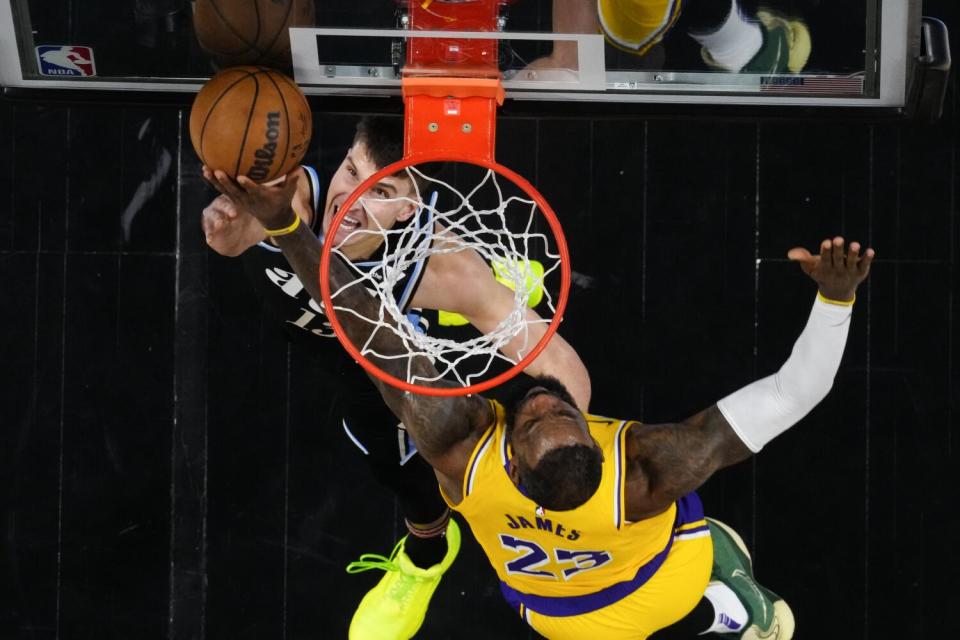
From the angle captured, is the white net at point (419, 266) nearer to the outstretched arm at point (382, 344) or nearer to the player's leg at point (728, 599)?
the outstretched arm at point (382, 344)

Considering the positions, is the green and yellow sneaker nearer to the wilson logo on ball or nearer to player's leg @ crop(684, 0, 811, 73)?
player's leg @ crop(684, 0, 811, 73)

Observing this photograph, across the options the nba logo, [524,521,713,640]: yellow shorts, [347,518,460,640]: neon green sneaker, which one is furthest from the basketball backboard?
[347,518,460,640]: neon green sneaker

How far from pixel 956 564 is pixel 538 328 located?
1.83 meters

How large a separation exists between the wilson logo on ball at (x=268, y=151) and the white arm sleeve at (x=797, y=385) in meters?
1.27

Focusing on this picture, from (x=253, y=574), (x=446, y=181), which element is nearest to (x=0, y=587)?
(x=253, y=574)

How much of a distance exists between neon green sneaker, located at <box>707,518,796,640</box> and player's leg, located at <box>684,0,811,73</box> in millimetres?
1359

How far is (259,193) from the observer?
6.91ft

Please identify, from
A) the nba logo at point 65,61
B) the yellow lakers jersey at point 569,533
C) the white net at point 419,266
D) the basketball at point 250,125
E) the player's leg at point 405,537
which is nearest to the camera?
the basketball at point 250,125

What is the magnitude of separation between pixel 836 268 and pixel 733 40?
563mm

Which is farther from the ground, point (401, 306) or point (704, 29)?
point (704, 29)

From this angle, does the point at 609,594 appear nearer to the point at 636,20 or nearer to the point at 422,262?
the point at 422,262

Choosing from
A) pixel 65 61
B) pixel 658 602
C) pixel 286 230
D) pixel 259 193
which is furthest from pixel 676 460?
pixel 65 61

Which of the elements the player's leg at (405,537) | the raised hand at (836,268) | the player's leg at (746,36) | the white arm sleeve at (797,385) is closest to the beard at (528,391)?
the white arm sleeve at (797,385)

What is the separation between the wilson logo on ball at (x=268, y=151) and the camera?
2062 mm
